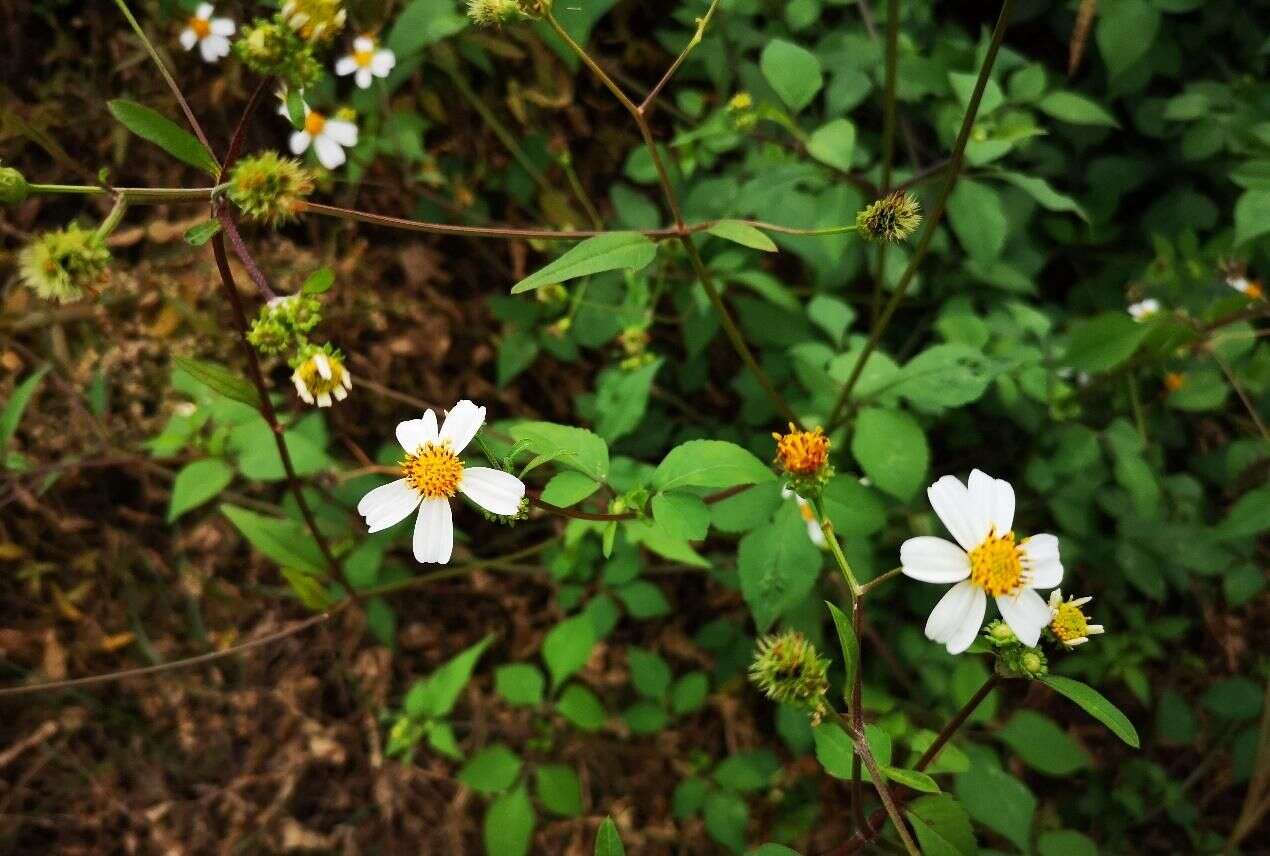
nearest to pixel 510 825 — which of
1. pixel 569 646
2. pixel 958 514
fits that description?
pixel 569 646

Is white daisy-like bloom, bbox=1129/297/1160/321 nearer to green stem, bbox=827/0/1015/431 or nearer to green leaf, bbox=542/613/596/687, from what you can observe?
green stem, bbox=827/0/1015/431

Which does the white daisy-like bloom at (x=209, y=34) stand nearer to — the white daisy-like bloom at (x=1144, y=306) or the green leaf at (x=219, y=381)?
the green leaf at (x=219, y=381)

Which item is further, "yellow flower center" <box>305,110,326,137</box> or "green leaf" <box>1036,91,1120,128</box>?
"yellow flower center" <box>305,110,326,137</box>

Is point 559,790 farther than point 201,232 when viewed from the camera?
Yes

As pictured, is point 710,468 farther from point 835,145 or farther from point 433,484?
point 835,145

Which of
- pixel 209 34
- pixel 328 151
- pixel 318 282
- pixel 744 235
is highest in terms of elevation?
pixel 209 34

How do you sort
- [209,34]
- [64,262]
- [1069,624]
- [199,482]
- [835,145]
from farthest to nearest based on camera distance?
1. [209,34]
2. [199,482]
3. [835,145]
4. [1069,624]
5. [64,262]

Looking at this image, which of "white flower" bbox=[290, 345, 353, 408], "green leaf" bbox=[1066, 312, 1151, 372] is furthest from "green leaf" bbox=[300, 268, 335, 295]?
"green leaf" bbox=[1066, 312, 1151, 372]
